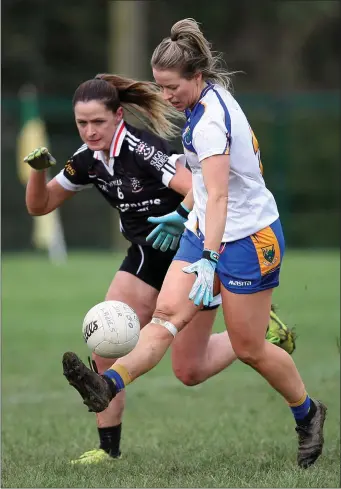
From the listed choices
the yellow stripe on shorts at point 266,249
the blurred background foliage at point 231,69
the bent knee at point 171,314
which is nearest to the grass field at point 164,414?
the bent knee at point 171,314

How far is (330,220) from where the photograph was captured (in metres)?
23.4

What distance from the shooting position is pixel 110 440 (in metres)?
6.23

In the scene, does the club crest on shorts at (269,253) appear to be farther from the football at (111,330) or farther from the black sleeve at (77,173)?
the black sleeve at (77,173)

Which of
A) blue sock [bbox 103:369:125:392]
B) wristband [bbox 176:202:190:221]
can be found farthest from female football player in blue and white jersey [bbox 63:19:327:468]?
wristband [bbox 176:202:190:221]

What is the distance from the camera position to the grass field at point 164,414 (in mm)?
5438

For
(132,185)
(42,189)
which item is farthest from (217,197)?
(42,189)

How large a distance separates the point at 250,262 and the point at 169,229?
76 centimetres

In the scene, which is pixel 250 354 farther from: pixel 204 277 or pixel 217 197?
pixel 217 197

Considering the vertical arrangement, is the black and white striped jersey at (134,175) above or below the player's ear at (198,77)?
below

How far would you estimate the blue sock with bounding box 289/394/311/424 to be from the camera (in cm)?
577

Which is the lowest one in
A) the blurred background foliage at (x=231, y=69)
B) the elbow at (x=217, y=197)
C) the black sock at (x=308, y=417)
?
the blurred background foliage at (x=231, y=69)

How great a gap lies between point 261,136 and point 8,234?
5760 mm

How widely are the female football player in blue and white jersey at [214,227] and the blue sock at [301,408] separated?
0.28 meters

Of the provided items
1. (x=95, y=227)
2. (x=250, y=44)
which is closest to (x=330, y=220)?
(x=95, y=227)
